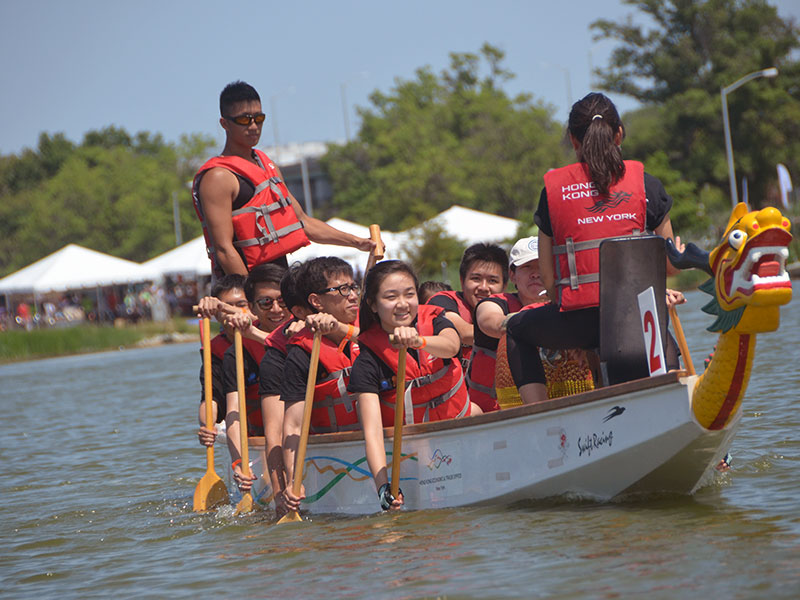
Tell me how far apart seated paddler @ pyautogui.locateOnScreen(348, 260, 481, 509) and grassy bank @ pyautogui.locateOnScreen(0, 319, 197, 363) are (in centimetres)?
2438

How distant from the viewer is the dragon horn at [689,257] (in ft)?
14.4

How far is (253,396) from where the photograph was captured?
6844mm

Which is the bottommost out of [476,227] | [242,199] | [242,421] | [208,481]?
[208,481]

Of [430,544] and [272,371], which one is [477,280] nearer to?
[272,371]

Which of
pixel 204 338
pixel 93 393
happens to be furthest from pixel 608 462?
pixel 93 393

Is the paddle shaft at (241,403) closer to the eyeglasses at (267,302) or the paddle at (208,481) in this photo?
the eyeglasses at (267,302)

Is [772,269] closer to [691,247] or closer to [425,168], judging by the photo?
[691,247]

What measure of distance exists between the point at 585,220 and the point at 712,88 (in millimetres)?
40256

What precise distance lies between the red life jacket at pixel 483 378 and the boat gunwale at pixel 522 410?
736mm

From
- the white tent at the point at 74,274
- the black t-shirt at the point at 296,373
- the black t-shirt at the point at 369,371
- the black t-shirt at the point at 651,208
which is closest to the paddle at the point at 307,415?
the black t-shirt at the point at 296,373

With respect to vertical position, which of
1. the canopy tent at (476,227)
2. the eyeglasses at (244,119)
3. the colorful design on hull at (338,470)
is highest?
the canopy tent at (476,227)

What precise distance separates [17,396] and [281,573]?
1468 cm

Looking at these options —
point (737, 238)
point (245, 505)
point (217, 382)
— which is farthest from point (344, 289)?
point (737, 238)

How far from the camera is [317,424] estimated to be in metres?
6.20
